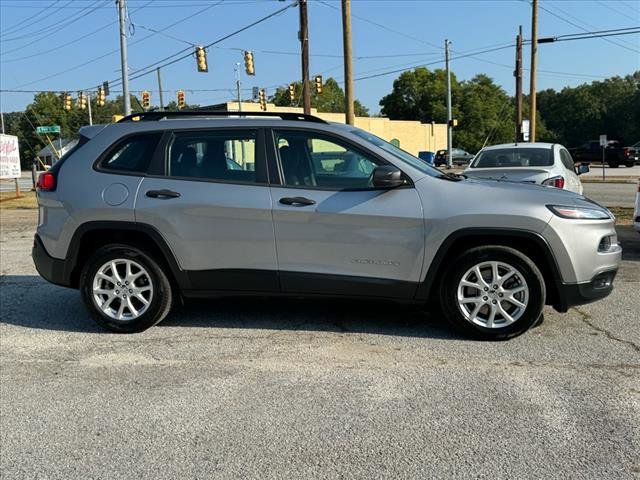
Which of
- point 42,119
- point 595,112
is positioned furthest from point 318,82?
point 42,119

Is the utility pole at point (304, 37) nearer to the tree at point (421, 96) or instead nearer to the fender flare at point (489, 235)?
the fender flare at point (489, 235)

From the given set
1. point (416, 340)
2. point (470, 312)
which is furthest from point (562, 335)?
point (416, 340)

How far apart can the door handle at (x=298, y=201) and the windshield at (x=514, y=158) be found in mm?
6767

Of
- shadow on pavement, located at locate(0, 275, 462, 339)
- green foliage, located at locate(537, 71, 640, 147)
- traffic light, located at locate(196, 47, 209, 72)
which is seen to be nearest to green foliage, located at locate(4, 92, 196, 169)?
green foliage, located at locate(537, 71, 640, 147)

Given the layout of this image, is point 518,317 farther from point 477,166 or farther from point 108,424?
point 477,166

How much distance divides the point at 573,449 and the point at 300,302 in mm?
3396

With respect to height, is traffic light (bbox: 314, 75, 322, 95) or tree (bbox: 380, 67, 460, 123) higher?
tree (bbox: 380, 67, 460, 123)

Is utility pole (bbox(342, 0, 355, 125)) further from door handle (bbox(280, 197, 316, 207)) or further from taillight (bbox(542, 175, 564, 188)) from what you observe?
door handle (bbox(280, 197, 316, 207))

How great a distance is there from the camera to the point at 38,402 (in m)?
4.04

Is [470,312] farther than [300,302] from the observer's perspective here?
No

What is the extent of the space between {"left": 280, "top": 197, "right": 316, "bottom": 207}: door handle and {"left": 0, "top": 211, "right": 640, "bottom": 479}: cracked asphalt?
1.10 m

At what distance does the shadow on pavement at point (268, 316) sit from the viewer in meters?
5.46

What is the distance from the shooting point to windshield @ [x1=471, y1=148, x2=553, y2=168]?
35.4 feet

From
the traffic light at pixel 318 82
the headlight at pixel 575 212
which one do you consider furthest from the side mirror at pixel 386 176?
the traffic light at pixel 318 82
